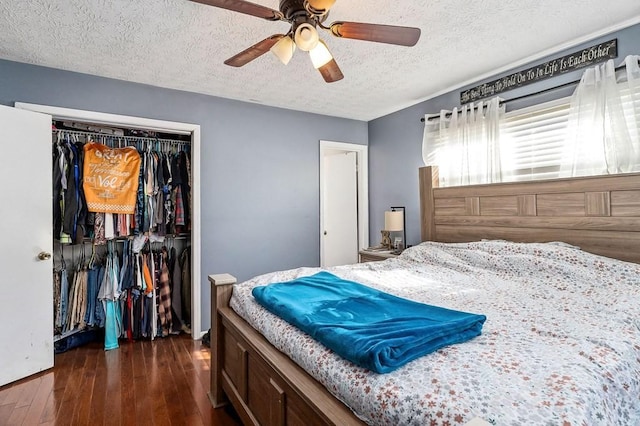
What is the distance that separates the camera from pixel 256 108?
3.62 metres

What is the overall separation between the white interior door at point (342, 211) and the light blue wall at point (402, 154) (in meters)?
0.23

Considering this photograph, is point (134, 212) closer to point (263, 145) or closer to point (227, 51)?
point (263, 145)

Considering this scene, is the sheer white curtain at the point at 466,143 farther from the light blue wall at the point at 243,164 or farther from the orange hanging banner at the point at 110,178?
the orange hanging banner at the point at 110,178

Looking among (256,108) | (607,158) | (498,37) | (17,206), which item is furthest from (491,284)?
(17,206)

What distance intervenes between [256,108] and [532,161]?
269 centimetres

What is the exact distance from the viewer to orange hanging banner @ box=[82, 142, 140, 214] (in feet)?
9.68

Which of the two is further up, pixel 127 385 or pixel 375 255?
pixel 375 255

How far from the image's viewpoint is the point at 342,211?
451 centimetres

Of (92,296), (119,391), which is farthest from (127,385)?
(92,296)

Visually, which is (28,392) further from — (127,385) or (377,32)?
(377,32)

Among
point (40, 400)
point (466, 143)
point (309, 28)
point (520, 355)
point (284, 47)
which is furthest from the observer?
point (466, 143)

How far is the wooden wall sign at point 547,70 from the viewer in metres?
2.25

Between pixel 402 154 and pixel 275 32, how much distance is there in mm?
2145

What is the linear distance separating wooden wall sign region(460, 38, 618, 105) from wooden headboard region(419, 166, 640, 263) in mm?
778
